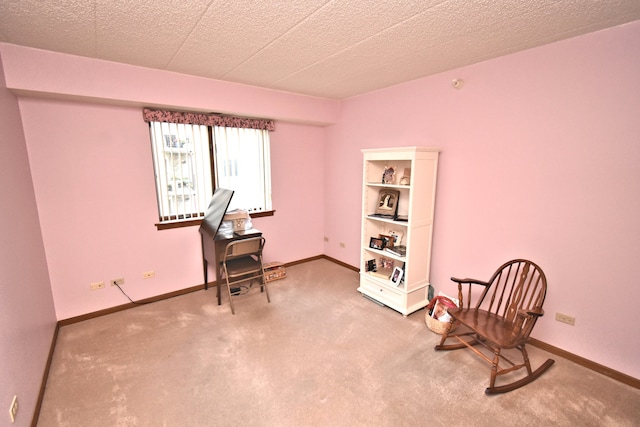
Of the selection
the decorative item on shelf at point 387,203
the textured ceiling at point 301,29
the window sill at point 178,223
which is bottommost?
the window sill at point 178,223

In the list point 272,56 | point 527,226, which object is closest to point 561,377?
point 527,226

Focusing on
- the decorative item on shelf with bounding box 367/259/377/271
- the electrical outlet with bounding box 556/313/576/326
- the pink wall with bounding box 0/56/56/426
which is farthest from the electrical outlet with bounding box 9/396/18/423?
the electrical outlet with bounding box 556/313/576/326

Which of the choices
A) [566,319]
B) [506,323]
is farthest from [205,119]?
[566,319]

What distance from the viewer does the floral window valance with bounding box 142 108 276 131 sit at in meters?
2.96

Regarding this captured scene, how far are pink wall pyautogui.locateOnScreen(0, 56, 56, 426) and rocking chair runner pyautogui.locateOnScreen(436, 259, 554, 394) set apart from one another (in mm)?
2805

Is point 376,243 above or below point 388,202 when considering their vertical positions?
below

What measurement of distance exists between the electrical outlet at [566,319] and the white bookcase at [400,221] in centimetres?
114

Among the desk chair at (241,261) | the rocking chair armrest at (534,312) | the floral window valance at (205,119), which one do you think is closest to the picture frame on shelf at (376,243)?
the desk chair at (241,261)

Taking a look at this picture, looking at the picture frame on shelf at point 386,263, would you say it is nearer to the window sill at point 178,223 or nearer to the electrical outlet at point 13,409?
the window sill at point 178,223

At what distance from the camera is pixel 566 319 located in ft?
7.61

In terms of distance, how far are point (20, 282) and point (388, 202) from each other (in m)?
3.21

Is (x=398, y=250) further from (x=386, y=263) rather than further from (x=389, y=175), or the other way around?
(x=389, y=175)

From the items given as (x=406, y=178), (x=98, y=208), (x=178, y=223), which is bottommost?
(x=178, y=223)

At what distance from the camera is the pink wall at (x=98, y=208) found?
261 cm
